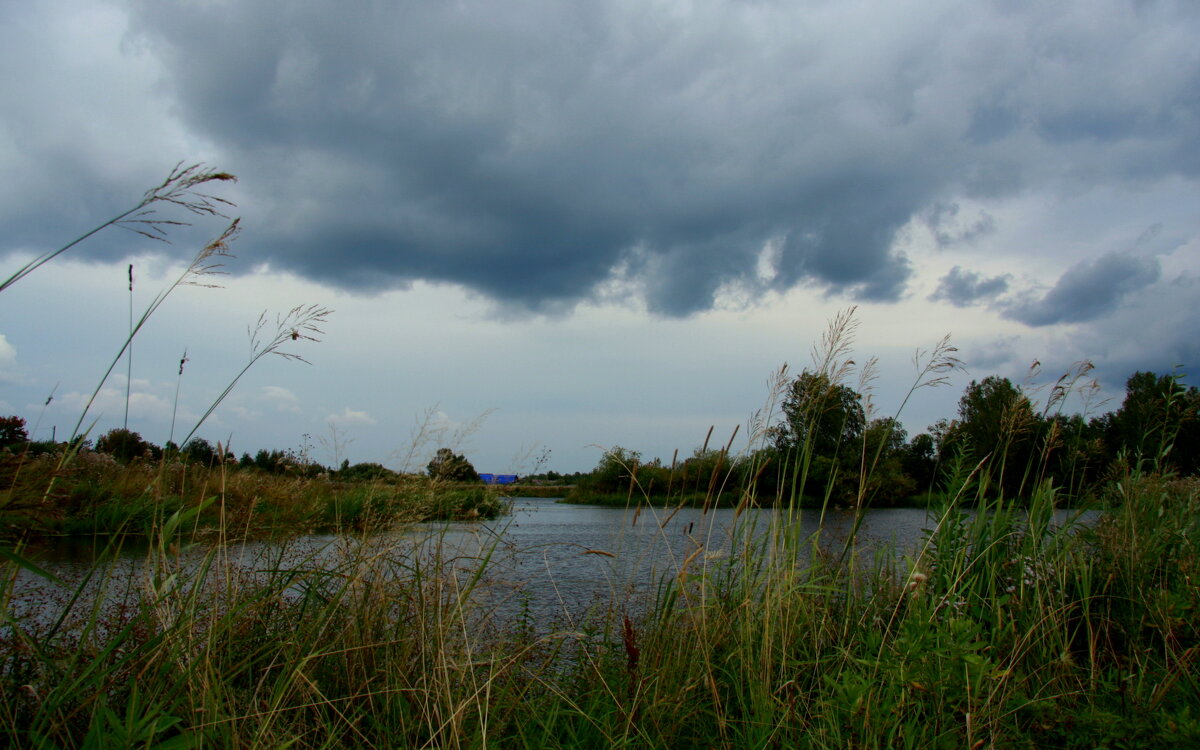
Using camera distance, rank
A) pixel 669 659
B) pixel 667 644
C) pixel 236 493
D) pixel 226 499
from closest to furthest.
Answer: pixel 669 659 < pixel 667 644 < pixel 226 499 < pixel 236 493

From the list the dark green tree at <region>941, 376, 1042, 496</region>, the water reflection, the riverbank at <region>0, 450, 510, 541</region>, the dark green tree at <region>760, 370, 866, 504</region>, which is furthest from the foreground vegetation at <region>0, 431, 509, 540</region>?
the dark green tree at <region>941, 376, 1042, 496</region>

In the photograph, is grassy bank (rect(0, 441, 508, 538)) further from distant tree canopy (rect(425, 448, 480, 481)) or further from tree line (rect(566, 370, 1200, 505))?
tree line (rect(566, 370, 1200, 505))

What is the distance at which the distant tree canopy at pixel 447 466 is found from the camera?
3.19 meters

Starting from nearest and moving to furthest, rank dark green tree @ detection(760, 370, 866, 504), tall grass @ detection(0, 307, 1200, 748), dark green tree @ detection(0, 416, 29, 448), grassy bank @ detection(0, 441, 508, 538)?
tall grass @ detection(0, 307, 1200, 748) < grassy bank @ detection(0, 441, 508, 538) < dark green tree @ detection(0, 416, 29, 448) < dark green tree @ detection(760, 370, 866, 504)

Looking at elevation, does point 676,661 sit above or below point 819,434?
below

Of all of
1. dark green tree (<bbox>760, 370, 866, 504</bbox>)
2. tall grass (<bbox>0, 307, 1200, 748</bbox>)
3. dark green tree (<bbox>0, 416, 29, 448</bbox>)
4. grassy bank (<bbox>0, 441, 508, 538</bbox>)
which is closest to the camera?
tall grass (<bbox>0, 307, 1200, 748</bbox>)

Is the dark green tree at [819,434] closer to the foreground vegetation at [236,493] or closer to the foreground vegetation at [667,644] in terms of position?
the foreground vegetation at [667,644]

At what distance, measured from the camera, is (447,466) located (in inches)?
125

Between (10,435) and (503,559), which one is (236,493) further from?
(503,559)

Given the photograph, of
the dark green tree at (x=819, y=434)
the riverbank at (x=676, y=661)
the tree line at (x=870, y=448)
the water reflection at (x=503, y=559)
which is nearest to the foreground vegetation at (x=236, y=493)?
the water reflection at (x=503, y=559)

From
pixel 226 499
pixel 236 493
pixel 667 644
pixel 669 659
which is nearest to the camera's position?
pixel 669 659

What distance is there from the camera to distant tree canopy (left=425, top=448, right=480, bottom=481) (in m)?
3.19

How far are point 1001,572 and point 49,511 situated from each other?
4226 mm

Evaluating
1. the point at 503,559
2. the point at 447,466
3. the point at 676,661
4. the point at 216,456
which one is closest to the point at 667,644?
Result: the point at 676,661
